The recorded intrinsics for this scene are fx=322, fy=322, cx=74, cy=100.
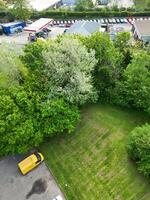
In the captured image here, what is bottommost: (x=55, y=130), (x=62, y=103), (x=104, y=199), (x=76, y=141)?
(x=104, y=199)

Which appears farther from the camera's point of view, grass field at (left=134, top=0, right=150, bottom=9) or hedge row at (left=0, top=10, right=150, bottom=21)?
grass field at (left=134, top=0, right=150, bottom=9)

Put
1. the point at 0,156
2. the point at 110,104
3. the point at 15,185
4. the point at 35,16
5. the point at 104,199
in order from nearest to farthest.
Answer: the point at 104,199 < the point at 15,185 < the point at 0,156 < the point at 110,104 < the point at 35,16

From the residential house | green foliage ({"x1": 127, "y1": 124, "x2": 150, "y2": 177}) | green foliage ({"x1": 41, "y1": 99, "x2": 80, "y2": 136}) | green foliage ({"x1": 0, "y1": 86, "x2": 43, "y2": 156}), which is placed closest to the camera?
green foliage ({"x1": 127, "y1": 124, "x2": 150, "y2": 177})

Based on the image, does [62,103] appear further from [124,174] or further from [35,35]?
[35,35]

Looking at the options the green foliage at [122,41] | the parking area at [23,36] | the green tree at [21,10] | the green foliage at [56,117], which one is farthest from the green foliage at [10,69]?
the green tree at [21,10]

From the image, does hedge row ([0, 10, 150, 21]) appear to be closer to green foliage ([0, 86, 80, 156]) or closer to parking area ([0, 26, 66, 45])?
parking area ([0, 26, 66, 45])

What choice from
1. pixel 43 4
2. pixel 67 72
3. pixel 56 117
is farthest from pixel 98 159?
pixel 43 4

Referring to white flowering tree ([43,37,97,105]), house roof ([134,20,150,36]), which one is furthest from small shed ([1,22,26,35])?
white flowering tree ([43,37,97,105])

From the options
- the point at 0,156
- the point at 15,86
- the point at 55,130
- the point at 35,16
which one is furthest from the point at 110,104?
the point at 35,16
